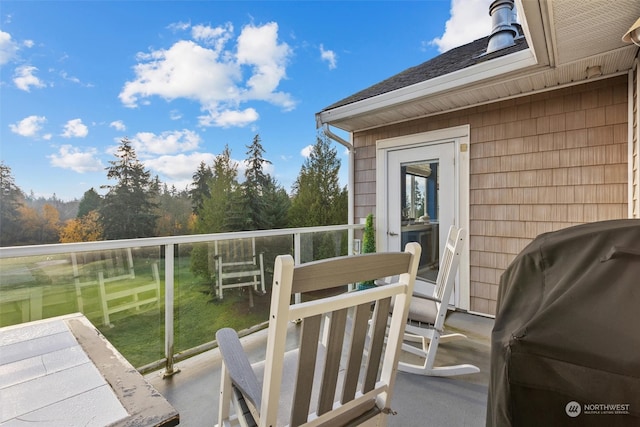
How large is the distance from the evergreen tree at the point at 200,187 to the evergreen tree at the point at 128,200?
37.2 inches

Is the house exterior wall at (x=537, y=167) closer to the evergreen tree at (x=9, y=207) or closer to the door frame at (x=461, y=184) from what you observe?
the door frame at (x=461, y=184)

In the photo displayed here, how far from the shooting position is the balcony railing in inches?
70.4

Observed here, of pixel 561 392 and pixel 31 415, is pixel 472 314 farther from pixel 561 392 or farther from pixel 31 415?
pixel 31 415

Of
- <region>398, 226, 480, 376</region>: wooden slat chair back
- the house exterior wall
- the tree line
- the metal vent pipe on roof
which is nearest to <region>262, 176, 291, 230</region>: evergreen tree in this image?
the tree line

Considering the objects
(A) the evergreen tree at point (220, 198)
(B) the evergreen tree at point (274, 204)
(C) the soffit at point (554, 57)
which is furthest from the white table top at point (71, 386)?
(B) the evergreen tree at point (274, 204)

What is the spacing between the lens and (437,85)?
3121mm

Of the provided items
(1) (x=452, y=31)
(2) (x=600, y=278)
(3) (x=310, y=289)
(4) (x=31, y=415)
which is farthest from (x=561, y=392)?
(1) (x=452, y=31)

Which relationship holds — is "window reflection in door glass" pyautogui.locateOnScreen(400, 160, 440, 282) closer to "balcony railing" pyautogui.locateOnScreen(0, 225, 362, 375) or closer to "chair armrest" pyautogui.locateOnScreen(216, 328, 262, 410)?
"balcony railing" pyautogui.locateOnScreen(0, 225, 362, 375)

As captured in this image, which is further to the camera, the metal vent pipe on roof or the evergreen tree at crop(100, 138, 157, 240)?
the evergreen tree at crop(100, 138, 157, 240)

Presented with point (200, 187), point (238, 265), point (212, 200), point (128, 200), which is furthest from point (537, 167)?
point (128, 200)

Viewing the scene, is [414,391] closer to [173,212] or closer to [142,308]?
Answer: [142,308]

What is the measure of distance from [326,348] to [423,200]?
3.37 m
